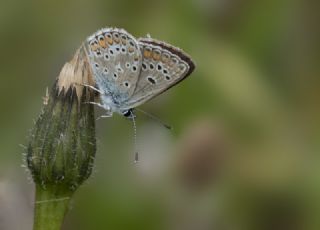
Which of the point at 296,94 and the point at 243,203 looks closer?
the point at 243,203

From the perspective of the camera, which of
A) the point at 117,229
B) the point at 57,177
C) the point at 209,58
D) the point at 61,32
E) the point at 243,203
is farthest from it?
the point at 61,32

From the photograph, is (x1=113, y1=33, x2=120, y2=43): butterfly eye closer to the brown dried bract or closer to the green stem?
the brown dried bract

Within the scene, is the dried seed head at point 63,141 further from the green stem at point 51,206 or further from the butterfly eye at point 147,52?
the butterfly eye at point 147,52

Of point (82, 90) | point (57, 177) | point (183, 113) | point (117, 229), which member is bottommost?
point (117, 229)

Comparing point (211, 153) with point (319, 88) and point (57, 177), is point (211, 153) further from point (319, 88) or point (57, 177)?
point (57, 177)

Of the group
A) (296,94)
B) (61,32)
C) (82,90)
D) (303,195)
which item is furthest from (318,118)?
(82,90)

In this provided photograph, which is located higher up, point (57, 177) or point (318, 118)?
point (57, 177)

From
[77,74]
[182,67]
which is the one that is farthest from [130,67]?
[77,74]
